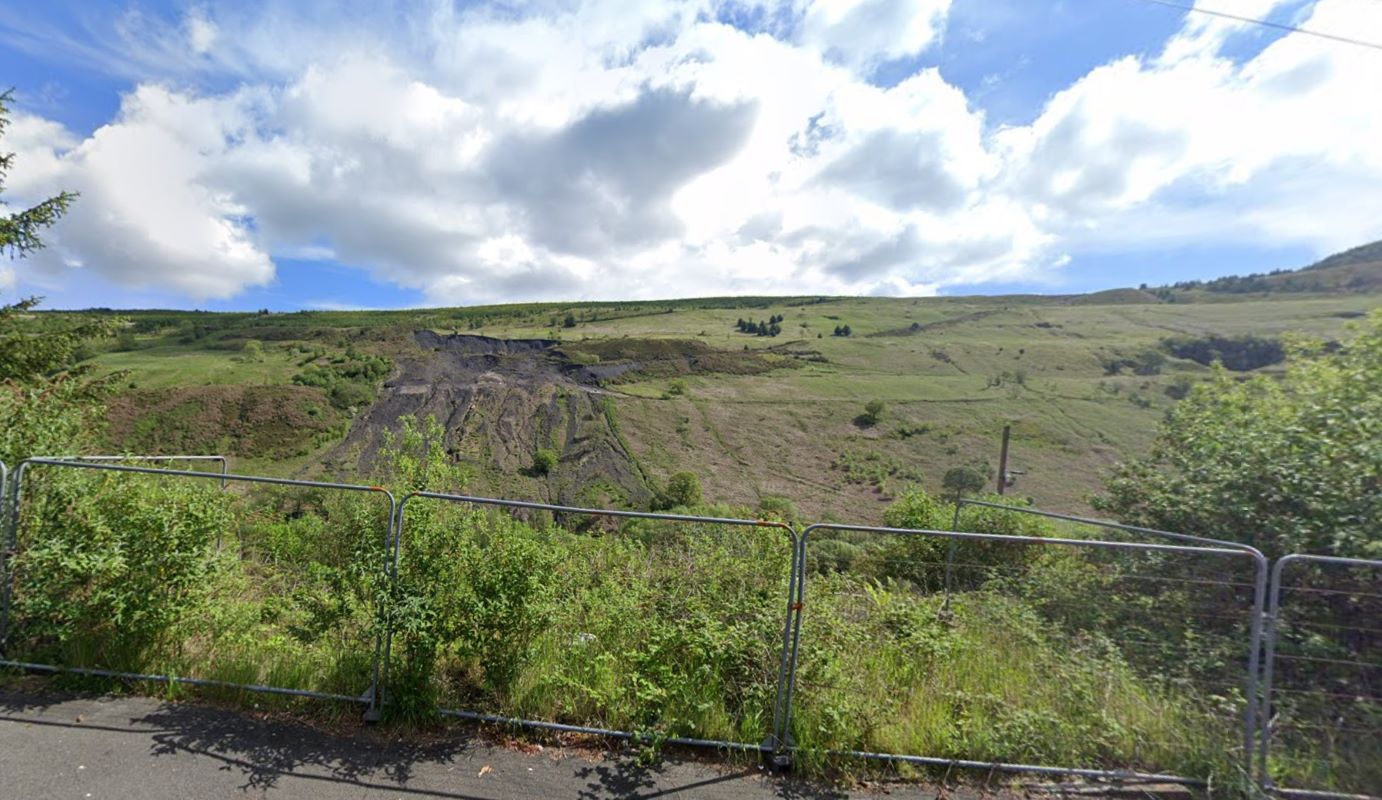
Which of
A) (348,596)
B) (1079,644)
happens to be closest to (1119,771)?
(1079,644)

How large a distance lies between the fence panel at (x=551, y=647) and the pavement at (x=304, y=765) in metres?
0.18

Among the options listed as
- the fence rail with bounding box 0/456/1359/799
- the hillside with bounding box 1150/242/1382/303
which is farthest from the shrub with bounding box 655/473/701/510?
the hillside with bounding box 1150/242/1382/303

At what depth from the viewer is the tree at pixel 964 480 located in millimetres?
44188

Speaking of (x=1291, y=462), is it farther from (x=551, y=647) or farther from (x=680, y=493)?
(x=680, y=493)

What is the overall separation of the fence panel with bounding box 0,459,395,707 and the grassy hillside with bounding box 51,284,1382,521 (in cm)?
1486

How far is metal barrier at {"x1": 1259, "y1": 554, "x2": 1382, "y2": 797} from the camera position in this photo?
10.4 feet

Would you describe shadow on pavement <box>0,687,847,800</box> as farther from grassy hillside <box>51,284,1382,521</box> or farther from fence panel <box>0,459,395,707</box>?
grassy hillside <box>51,284,1382,521</box>

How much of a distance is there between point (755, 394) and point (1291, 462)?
6675 cm

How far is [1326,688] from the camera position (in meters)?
4.04

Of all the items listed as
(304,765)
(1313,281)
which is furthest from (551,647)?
(1313,281)

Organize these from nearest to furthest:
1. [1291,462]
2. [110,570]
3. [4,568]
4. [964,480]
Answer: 1. [110,570]
2. [4,568]
3. [1291,462]
4. [964,480]

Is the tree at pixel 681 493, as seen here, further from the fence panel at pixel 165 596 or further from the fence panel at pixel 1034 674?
the fence panel at pixel 165 596

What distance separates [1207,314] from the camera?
95438 mm

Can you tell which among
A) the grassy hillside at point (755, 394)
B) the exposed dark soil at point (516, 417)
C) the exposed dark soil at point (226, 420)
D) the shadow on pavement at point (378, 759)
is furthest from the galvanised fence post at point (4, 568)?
the exposed dark soil at point (226, 420)
